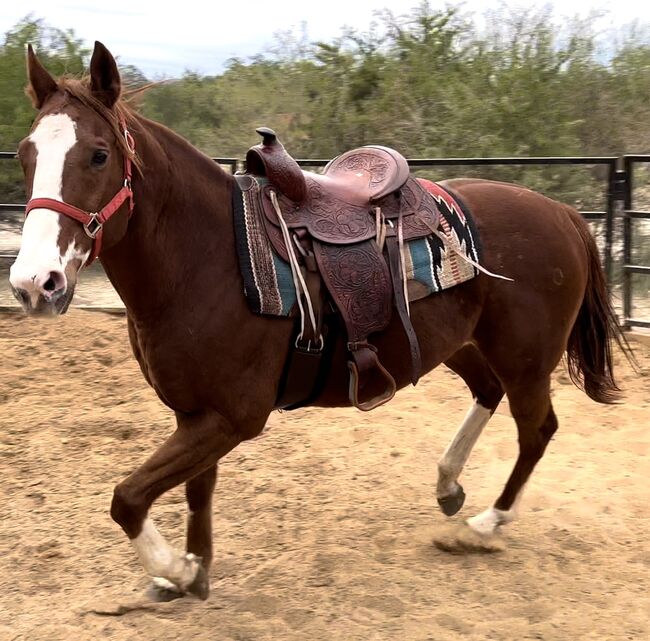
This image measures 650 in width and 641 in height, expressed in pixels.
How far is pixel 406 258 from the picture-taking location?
2980 millimetres

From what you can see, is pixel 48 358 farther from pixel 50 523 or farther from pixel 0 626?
pixel 0 626

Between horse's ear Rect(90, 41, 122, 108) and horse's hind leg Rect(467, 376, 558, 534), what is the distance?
2.07 m

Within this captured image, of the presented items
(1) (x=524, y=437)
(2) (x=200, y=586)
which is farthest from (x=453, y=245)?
(2) (x=200, y=586)

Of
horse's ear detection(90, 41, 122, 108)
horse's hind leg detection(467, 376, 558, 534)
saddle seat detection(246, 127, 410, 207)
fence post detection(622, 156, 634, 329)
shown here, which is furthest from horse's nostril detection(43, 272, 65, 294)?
fence post detection(622, 156, 634, 329)

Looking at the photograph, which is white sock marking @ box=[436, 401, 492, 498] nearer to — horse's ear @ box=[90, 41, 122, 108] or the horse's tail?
the horse's tail

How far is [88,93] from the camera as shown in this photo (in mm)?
2279

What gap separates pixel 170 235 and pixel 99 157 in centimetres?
42

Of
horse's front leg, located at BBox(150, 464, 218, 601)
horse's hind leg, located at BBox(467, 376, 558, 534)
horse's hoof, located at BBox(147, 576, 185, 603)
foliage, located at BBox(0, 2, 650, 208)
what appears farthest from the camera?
foliage, located at BBox(0, 2, 650, 208)

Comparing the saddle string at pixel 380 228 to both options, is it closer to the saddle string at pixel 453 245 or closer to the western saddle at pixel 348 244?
the western saddle at pixel 348 244

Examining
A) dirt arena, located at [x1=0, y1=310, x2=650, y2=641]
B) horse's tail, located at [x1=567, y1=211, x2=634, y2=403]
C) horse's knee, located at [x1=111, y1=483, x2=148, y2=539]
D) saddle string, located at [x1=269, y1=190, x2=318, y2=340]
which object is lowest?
dirt arena, located at [x1=0, y1=310, x2=650, y2=641]

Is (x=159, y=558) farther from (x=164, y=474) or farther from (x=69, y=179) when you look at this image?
(x=69, y=179)

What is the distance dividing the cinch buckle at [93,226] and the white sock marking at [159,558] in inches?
40.8

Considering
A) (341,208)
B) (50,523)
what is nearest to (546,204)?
(341,208)

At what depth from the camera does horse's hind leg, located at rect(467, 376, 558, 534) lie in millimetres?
3441
